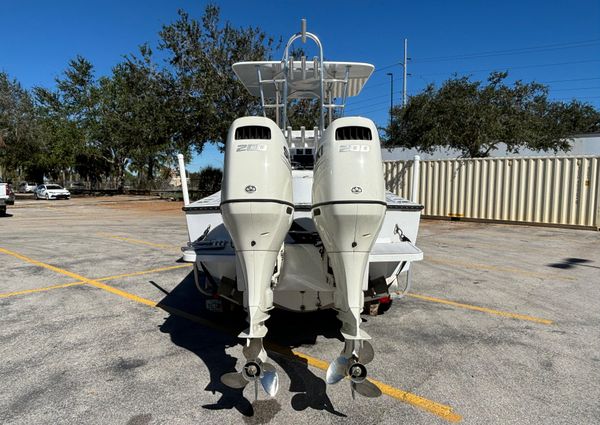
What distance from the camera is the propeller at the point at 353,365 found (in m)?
2.54

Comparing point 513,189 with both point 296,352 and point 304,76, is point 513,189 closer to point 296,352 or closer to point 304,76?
point 304,76

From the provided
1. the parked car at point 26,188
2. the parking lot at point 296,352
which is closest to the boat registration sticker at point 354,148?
the parking lot at point 296,352

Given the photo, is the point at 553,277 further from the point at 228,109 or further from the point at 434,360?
the point at 228,109

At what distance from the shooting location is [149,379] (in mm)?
3305

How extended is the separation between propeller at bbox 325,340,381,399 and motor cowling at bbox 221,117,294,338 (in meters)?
0.52

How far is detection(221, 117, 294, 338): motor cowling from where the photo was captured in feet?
8.64

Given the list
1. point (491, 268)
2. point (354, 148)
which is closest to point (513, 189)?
point (491, 268)

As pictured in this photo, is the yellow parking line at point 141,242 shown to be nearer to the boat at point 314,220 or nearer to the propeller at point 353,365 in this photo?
the boat at point 314,220

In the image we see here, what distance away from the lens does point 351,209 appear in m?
2.66

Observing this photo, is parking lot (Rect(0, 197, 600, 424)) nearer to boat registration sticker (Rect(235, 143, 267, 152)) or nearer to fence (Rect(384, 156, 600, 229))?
boat registration sticker (Rect(235, 143, 267, 152))

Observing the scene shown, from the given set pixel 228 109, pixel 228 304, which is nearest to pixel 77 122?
pixel 228 109

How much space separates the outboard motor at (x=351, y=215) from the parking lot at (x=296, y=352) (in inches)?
23.1

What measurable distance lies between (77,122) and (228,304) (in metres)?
42.6

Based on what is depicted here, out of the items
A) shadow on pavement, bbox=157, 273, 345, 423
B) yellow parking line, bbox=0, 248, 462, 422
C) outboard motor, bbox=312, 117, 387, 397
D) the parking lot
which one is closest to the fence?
the parking lot
